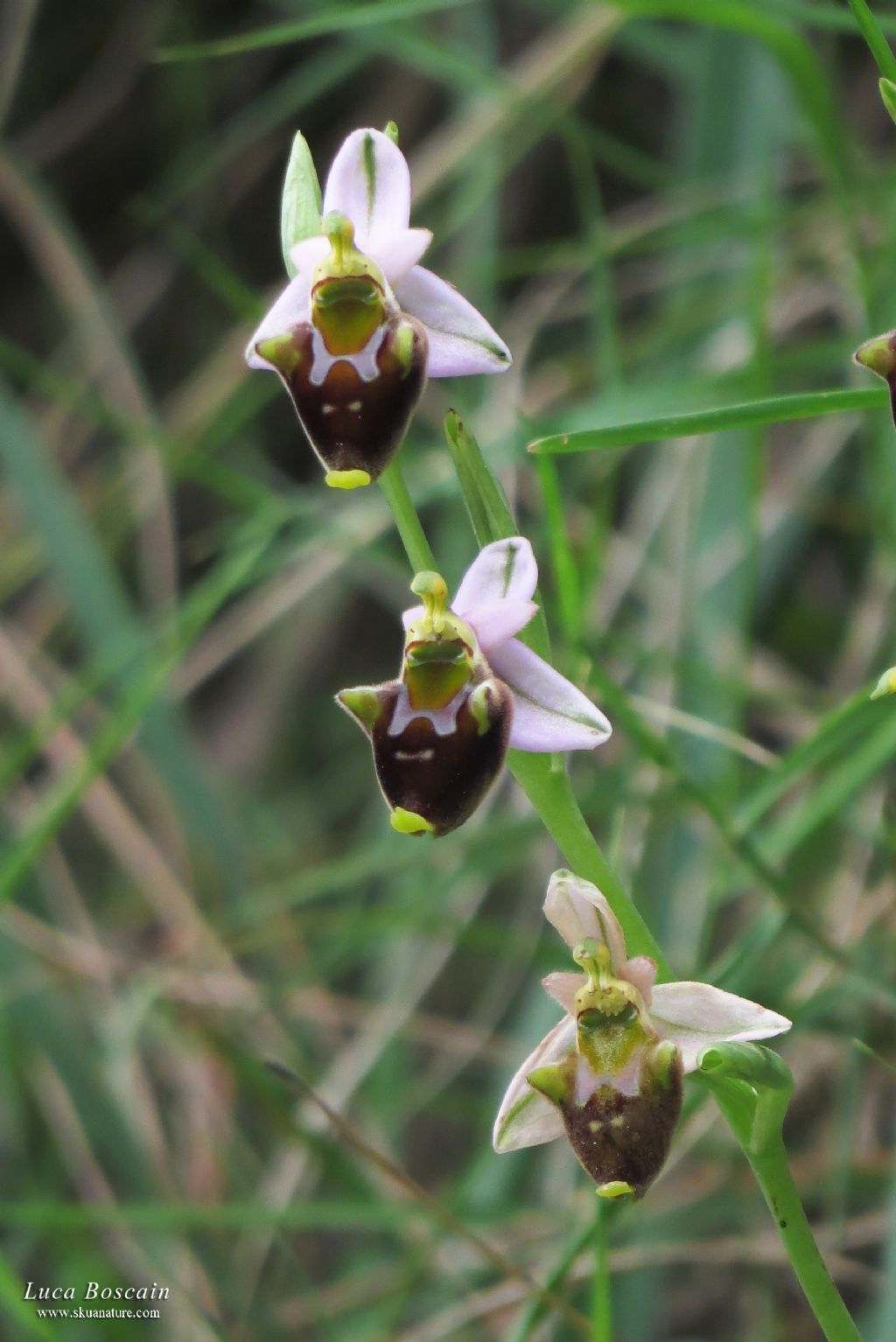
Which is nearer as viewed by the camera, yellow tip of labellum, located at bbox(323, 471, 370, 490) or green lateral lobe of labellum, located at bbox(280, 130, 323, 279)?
yellow tip of labellum, located at bbox(323, 471, 370, 490)

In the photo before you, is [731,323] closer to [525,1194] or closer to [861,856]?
[861,856]

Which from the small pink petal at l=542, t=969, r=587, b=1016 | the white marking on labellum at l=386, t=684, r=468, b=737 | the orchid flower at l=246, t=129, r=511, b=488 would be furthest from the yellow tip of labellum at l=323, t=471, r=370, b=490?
the small pink petal at l=542, t=969, r=587, b=1016

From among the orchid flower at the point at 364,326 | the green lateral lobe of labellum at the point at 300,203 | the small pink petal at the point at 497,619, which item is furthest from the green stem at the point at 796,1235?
the green lateral lobe of labellum at the point at 300,203

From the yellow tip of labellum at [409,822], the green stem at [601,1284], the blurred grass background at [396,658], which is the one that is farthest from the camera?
the blurred grass background at [396,658]

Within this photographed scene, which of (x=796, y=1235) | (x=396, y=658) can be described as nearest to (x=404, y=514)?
(x=796, y=1235)

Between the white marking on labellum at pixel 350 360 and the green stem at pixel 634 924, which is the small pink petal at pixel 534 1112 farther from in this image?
the white marking on labellum at pixel 350 360

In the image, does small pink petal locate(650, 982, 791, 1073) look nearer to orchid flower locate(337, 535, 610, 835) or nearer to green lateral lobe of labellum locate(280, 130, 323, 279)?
orchid flower locate(337, 535, 610, 835)
